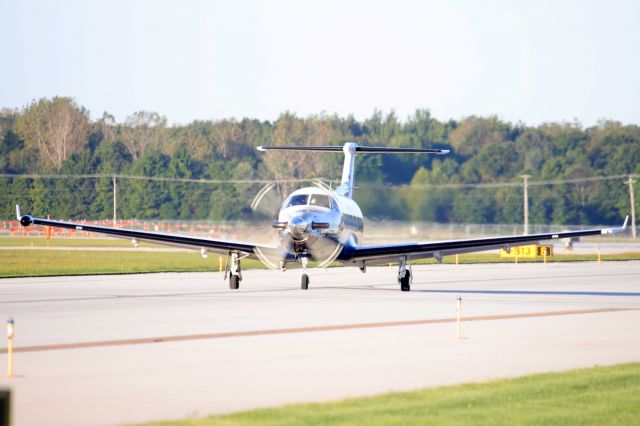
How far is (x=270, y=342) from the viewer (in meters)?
20.4

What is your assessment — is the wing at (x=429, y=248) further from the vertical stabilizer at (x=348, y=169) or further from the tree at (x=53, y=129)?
the tree at (x=53, y=129)

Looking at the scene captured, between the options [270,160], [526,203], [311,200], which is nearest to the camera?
[311,200]

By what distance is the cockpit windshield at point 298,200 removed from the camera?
3544 cm

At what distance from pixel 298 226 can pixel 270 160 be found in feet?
319

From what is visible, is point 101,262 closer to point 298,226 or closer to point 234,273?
point 234,273

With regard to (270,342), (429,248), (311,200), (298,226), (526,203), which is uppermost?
(526,203)

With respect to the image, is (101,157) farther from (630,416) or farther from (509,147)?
(630,416)

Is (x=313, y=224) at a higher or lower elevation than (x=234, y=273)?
higher

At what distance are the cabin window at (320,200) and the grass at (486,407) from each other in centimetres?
2005

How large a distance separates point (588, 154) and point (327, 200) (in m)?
102

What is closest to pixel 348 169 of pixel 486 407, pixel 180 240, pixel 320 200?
pixel 320 200

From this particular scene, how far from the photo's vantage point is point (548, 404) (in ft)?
45.9

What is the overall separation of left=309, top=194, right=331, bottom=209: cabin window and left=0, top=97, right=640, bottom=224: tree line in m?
66.3

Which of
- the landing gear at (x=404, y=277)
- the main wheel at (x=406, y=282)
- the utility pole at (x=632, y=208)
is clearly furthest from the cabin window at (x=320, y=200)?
the utility pole at (x=632, y=208)
